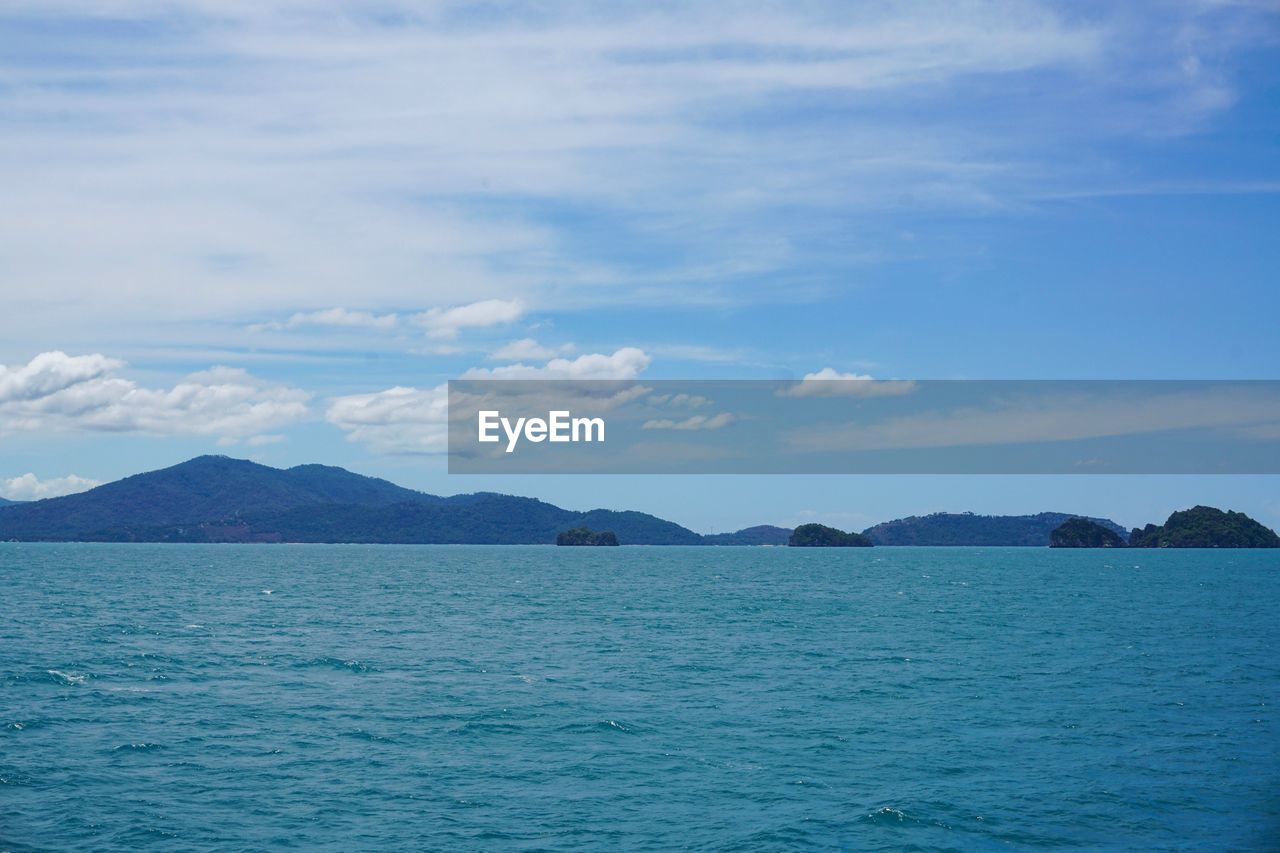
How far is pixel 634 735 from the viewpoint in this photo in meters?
42.9

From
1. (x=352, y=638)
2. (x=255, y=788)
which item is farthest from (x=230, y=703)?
(x=352, y=638)

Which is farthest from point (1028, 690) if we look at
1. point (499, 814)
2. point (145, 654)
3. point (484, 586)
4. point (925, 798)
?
point (484, 586)

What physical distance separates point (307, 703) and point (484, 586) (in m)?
105

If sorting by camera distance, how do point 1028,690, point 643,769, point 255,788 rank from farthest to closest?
point 1028,690 < point 643,769 < point 255,788

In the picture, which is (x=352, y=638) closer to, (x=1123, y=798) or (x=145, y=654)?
(x=145, y=654)

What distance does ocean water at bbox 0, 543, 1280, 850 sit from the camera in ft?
103

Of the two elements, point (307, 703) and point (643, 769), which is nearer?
point (643, 769)

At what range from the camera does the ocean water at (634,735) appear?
3136cm

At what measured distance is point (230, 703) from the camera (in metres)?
48.7

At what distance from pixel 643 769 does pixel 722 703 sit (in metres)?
13.0

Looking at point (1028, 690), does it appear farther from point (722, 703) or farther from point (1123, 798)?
point (1123, 798)

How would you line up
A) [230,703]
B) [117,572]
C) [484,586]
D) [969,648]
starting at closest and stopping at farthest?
[230,703], [969,648], [484,586], [117,572]

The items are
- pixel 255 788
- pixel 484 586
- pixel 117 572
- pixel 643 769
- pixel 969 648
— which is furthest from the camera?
pixel 117 572

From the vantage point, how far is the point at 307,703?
48.9 metres
